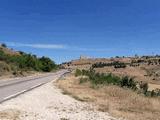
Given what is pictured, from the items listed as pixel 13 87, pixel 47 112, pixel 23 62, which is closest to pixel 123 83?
pixel 13 87

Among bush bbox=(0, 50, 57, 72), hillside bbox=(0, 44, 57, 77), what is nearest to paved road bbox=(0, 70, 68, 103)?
hillside bbox=(0, 44, 57, 77)

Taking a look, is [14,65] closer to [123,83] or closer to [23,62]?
[23,62]

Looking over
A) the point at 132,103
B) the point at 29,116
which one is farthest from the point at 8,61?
the point at 29,116

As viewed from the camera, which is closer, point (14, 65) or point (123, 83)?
point (123, 83)

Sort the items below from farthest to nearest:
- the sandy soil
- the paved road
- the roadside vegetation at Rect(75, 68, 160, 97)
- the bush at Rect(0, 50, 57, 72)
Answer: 1. the bush at Rect(0, 50, 57, 72)
2. the roadside vegetation at Rect(75, 68, 160, 97)
3. the paved road
4. the sandy soil

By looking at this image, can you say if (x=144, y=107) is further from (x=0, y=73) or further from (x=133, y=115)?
(x=0, y=73)

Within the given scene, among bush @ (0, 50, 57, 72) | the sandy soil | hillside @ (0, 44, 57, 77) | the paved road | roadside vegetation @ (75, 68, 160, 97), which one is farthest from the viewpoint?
bush @ (0, 50, 57, 72)

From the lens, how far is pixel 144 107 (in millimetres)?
18719

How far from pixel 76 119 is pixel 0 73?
47.8 metres

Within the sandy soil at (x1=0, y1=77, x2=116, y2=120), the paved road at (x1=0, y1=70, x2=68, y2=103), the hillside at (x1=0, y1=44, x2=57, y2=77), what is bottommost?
the sandy soil at (x1=0, y1=77, x2=116, y2=120)

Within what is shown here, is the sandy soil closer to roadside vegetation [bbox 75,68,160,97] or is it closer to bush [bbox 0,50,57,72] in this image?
roadside vegetation [bbox 75,68,160,97]

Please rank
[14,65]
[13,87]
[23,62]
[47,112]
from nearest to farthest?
1. [47,112]
2. [13,87]
3. [14,65]
4. [23,62]

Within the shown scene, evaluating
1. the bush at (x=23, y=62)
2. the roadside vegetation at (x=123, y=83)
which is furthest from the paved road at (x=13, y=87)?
the bush at (x=23, y=62)

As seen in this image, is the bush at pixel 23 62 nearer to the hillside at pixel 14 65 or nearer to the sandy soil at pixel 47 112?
the hillside at pixel 14 65
